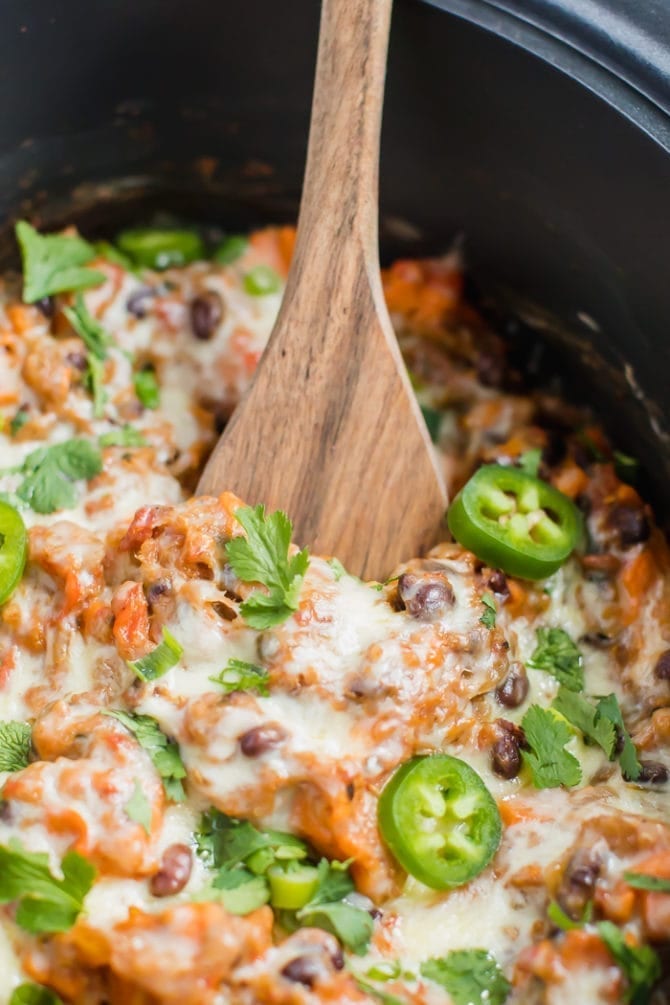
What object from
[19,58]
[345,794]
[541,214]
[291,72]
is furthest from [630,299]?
[19,58]

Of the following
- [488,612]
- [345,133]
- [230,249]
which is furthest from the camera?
[230,249]

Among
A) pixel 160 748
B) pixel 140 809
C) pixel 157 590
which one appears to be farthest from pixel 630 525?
pixel 140 809

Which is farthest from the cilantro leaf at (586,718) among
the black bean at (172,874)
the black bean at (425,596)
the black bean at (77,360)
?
the black bean at (77,360)

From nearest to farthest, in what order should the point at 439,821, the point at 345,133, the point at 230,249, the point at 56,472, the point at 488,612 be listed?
the point at 439,821, the point at 488,612, the point at 345,133, the point at 56,472, the point at 230,249

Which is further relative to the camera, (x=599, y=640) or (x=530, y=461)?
(x=530, y=461)

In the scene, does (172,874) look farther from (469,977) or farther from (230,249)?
(230,249)

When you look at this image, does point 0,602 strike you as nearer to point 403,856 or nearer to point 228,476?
point 228,476

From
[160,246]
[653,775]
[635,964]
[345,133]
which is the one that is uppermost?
[345,133]
